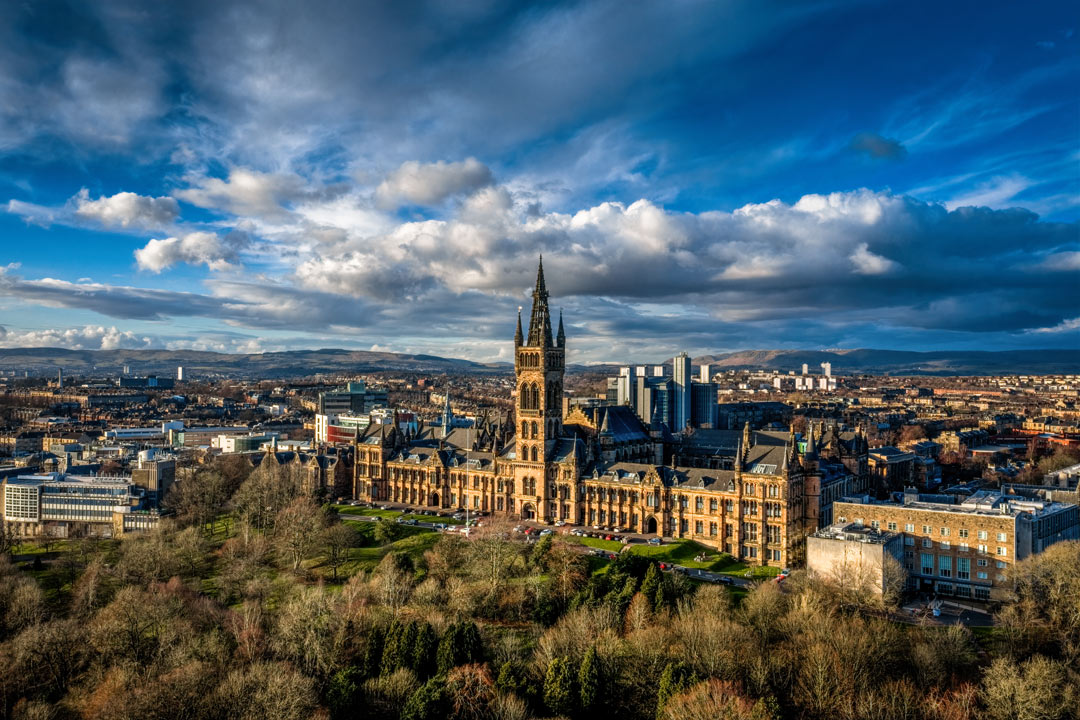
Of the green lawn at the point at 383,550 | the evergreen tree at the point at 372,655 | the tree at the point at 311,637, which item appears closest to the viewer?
the evergreen tree at the point at 372,655

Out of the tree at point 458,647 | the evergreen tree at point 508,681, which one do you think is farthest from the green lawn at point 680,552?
the evergreen tree at point 508,681

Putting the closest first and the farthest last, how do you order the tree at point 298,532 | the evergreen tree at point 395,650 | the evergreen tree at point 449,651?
the evergreen tree at point 449,651, the evergreen tree at point 395,650, the tree at point 298,532

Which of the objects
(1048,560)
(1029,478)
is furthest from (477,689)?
(1029,478)

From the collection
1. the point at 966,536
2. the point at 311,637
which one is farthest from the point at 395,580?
the point at 966,536

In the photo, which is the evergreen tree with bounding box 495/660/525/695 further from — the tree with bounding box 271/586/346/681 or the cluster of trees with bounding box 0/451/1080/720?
the tree with bounding box 271/586/346/681

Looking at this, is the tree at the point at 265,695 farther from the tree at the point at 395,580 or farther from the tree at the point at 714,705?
the tree at the point at 714,705

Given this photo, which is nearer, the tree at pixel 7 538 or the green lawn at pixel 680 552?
the green lawn at pixel 680 552

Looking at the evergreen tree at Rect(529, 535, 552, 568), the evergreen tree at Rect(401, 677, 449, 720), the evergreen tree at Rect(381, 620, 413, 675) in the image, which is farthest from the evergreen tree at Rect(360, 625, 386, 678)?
the evergreen tree at Rect(529, 535, 552, 568)
